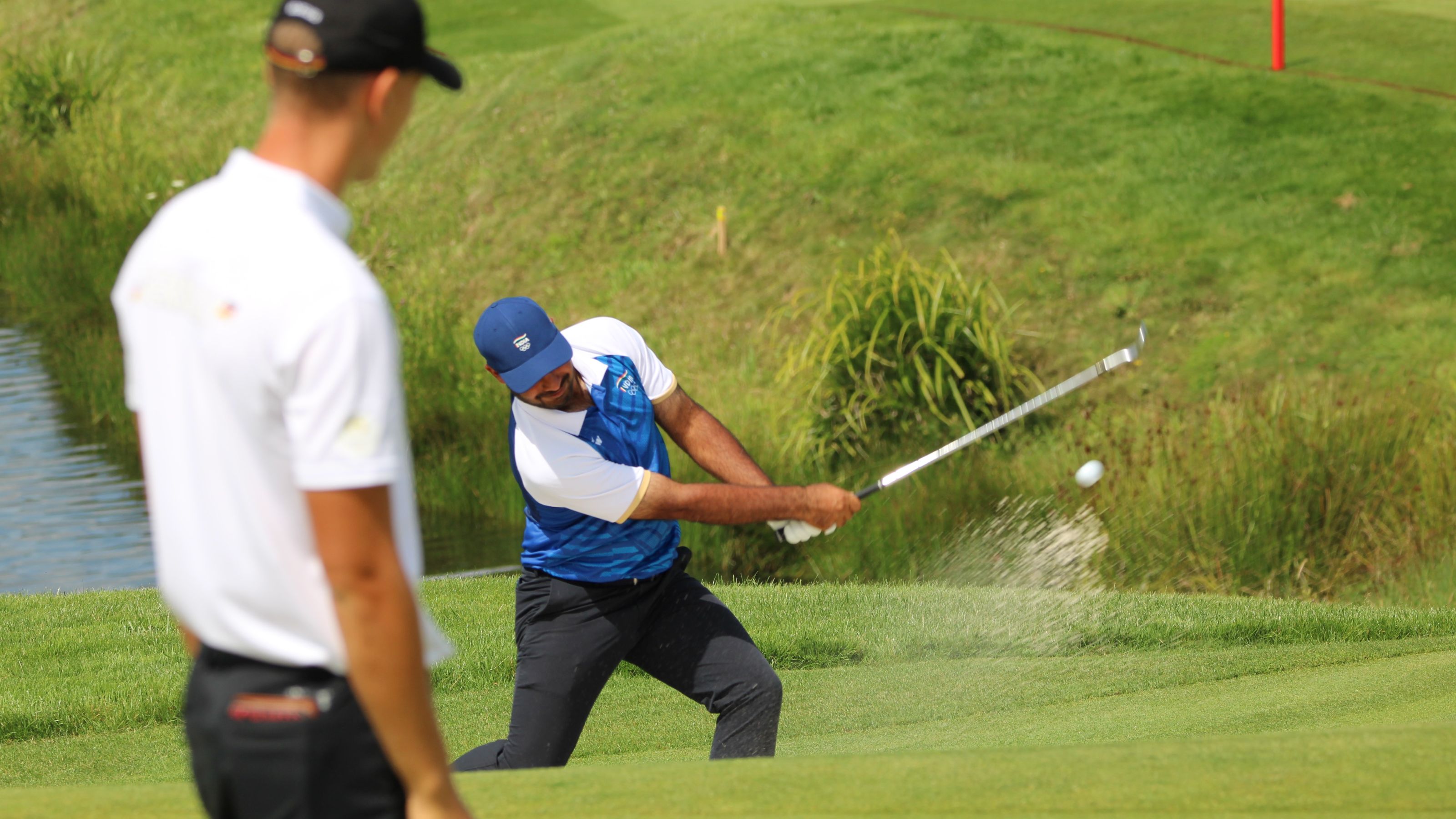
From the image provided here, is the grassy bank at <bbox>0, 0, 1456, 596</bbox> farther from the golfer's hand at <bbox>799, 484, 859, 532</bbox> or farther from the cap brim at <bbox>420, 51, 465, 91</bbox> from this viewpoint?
the cap brim at <bbox>420, 51, 465, 91</bbox>

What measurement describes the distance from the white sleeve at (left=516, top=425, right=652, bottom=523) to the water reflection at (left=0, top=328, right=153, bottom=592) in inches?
350

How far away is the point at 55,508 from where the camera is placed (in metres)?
14.3

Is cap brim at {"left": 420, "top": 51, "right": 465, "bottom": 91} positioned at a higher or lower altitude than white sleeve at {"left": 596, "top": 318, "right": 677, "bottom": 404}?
higher

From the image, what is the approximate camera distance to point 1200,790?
274cm

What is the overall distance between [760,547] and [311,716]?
384 inches

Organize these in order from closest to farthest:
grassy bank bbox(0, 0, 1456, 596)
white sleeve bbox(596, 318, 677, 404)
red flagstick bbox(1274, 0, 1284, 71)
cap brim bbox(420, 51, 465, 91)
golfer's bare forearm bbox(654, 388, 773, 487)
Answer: cap brim bbox(420, 51, 465, 91)
white sleeve bbox(596, 318, 677, 404)
golfer's bare forearm bbox(654, 388, 773, 487)
grassy bank bbox(0, 0, 1456, 596)
red flagstick bbox(1274, 0, 1284, 71)

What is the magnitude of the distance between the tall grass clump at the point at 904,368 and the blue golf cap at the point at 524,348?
7.20 m

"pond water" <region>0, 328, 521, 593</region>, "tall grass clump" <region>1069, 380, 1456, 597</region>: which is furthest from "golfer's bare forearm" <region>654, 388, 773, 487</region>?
"pond water" <region>0, 328, 521, 593</region>

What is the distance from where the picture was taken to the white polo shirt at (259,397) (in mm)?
1602

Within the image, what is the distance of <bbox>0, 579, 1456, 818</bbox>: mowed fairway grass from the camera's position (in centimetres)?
278

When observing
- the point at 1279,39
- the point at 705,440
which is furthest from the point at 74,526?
the point at 1279,39

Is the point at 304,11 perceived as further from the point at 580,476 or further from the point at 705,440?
the point at 705,440

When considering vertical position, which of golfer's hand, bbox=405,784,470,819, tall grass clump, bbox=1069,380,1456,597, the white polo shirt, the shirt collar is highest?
the shirt collar

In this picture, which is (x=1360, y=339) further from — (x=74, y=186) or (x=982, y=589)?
(x=74, y=186)
